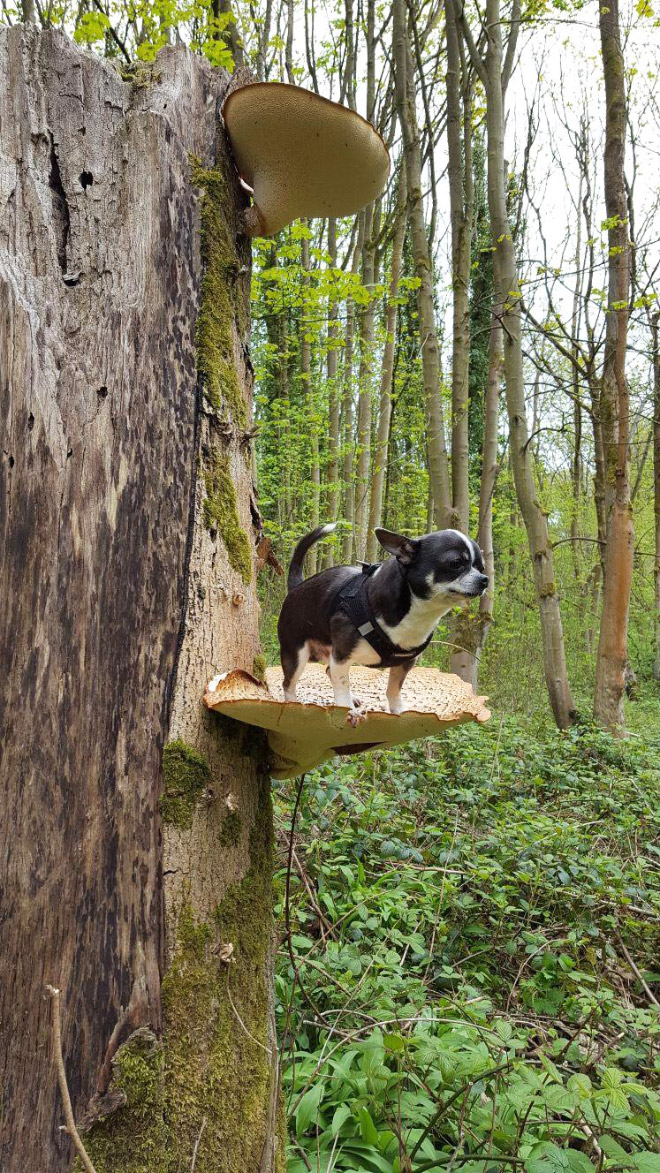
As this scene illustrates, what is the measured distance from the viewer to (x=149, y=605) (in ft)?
4.41

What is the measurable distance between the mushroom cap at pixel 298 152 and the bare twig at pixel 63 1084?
181 centimetres

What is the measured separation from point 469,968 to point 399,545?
2.69m

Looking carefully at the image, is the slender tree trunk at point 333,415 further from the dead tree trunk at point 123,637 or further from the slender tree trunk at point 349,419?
the dead tree trunk at point 123,637

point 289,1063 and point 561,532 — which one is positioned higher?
point 561,532

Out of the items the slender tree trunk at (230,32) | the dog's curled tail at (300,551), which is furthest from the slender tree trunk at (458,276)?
the dog's curled tail at (300,551)

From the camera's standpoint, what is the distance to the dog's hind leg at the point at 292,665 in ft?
5.99

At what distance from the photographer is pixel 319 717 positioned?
1.21m

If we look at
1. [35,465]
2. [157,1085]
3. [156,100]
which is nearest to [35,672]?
[35,465]

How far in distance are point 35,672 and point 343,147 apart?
4.54 feet

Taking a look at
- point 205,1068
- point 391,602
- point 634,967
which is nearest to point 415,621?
point 391,602

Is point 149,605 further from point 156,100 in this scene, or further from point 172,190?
point 156,100

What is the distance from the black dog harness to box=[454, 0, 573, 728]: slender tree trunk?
649 centimetres

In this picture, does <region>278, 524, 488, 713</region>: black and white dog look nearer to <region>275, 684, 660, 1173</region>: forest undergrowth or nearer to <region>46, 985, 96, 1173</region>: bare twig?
<region>46, 985, 96, 1173</region>: bare twig

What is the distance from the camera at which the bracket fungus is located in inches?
47.3
